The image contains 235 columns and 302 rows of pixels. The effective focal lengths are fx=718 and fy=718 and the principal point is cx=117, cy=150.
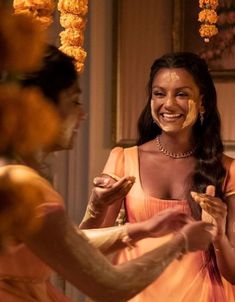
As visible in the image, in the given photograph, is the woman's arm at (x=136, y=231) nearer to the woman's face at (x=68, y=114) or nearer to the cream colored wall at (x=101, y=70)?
the woman's face at (x=68, y=114)

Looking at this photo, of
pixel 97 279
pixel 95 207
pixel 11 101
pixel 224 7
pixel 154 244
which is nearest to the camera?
pixel 11 101

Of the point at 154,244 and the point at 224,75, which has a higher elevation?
the point at 224,75

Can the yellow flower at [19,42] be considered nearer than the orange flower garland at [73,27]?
Yes

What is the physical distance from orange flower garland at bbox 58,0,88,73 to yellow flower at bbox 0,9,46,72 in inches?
48.4

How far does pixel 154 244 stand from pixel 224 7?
1.23 m

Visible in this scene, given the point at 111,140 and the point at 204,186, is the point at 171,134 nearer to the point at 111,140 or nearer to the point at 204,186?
the point at 204,186

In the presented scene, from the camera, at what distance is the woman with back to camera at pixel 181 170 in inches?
66.9

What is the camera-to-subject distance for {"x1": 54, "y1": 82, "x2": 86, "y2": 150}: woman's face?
888 millimetres

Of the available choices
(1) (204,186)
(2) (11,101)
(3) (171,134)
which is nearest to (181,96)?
(3) (171,134)

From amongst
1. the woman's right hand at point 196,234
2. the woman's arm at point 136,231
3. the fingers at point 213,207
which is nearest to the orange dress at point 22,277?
the woman's arm at point 136,231

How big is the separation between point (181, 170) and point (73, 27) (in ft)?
1.44

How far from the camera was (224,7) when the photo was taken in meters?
2.62

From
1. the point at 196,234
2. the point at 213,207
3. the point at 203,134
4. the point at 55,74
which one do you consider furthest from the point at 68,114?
the point at 203,134

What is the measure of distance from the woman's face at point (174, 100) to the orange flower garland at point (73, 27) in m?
0.20
